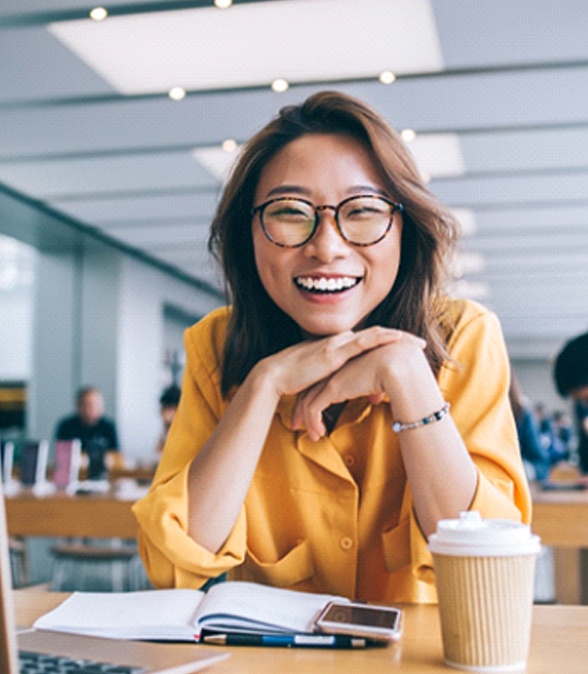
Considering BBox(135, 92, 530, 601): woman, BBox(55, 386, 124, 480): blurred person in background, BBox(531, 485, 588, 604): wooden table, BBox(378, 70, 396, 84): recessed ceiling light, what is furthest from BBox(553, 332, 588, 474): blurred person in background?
BBox(55, 386, 124, 480): blurred person in background

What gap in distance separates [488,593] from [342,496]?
1.42ft

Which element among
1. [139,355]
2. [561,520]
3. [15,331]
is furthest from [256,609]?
[15,331]

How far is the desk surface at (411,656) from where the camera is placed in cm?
71

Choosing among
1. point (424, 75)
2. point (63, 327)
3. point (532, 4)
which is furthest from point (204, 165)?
point (63, 327)

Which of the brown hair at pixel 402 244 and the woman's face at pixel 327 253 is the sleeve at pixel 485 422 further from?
the woman's face at pixel 327 253

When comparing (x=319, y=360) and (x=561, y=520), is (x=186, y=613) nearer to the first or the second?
(x=319, y=360)

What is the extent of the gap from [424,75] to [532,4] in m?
0.84

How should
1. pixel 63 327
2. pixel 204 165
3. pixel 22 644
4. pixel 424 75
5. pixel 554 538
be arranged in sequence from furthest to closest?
Result: pixel 63 327
pixel 204 165
pixel 424 75
pixel 554 538
pixel 22 644

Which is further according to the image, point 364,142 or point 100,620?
point 364,142

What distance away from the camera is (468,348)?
116cm

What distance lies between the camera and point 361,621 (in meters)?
0.80

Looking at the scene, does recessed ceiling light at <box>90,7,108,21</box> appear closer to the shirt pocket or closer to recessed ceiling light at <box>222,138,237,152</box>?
recessed ceiling light at <box>222,138,237,152</box>

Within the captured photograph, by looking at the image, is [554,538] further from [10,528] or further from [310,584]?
[10,528]

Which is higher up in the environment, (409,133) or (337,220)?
(409,133)
